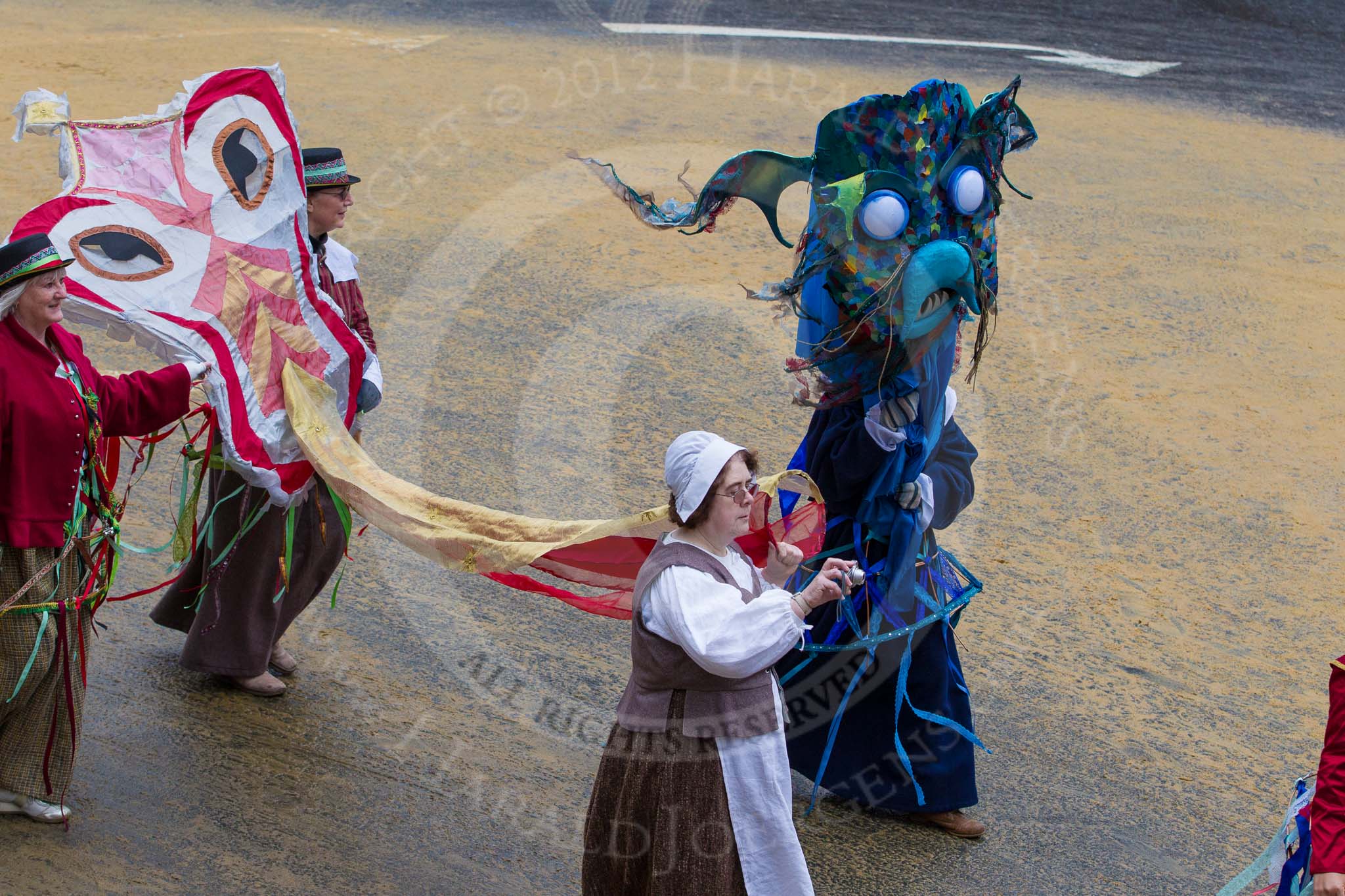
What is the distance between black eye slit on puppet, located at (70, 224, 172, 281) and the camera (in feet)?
11.7

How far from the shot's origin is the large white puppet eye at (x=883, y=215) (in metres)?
3.42

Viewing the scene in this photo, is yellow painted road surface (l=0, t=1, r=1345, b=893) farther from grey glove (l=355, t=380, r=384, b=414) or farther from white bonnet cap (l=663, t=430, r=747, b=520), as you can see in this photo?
white bonnet cap (l=663, t=430, r=747, b=520)

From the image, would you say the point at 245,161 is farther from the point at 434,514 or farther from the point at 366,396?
the point at 434,514

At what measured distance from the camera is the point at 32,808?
3572 millimetres

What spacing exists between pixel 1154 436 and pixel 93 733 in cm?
475

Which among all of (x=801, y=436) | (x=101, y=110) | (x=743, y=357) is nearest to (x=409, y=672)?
(x=801, y=436)

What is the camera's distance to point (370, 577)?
4910 mm

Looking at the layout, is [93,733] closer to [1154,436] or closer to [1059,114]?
[1154,436]

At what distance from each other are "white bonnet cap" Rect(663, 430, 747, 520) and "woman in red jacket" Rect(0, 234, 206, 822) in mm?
1509

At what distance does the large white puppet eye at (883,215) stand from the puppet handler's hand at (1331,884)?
1770mm

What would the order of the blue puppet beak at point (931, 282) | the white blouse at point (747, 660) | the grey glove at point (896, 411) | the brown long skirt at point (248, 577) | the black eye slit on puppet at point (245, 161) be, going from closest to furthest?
1. the white blouse at point (747, 660)
2. the blue puppet beak at point (931, 282)
3. the grey glove at point (896, 411)
4. the black eye slit on puppet at point (245, 161)
5. the brown long skirt at point (248, 577)

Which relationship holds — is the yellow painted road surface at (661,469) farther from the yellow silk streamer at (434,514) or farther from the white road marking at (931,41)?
the white road marking at (931,41)

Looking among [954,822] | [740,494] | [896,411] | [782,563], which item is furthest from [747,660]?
[954,822]

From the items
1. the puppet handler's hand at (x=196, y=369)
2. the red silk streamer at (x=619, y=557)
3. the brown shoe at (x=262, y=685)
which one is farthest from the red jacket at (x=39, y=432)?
the red silk streamer at (x=619, y=557)
